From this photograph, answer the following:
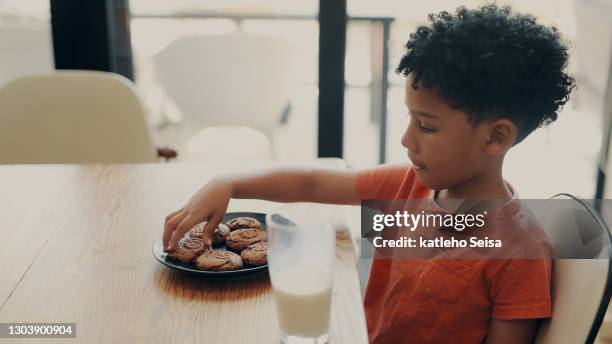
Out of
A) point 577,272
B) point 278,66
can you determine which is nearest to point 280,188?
point 577,272

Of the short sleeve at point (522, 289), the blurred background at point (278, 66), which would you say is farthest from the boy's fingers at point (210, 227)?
the blurred background at point (278, 66)

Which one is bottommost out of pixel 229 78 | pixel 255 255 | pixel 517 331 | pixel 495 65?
pixel 517 331

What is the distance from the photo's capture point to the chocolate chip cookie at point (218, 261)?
0.88m

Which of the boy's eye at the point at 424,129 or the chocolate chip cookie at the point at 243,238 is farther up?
the boy's eye at the point at 424,129

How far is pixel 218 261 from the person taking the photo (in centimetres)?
88

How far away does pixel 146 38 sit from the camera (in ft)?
7.42

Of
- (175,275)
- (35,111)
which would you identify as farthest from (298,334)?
(35,111)

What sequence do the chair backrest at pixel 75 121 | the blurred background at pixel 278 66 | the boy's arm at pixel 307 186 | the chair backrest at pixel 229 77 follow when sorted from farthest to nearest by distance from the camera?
the chair backrest at pixel 229 77
the blurred background at pixel 278 66
the chair backrest at pixel 75 121
the boy's arm at pixel 307 186

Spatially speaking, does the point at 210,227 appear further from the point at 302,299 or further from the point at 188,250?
the point at 302,299

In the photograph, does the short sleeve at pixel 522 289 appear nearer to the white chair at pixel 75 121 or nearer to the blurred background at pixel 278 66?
the white chair at pixel 75 121

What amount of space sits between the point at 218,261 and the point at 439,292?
13.5 inches

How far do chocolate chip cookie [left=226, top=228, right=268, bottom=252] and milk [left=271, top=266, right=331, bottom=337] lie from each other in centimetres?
20

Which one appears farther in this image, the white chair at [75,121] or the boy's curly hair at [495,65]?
the white chair at [75,121]

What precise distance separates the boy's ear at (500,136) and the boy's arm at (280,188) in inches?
11.6
